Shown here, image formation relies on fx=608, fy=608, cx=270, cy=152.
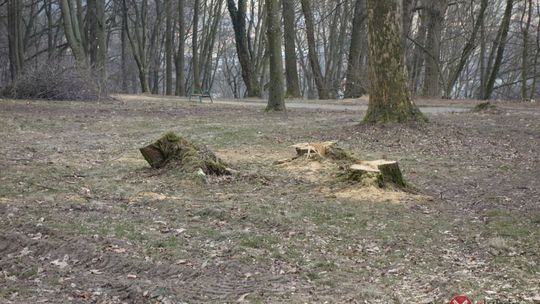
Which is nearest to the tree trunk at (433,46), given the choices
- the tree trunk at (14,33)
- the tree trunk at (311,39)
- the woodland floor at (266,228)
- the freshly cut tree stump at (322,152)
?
the tree trunk at (311,39)

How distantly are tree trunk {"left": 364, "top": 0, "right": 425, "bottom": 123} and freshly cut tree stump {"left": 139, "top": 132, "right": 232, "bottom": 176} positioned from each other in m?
4.63

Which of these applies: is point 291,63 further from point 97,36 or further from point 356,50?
point 97,36

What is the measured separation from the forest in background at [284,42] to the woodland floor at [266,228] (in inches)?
364

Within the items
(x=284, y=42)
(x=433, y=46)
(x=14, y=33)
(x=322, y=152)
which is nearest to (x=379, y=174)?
(x=322, y=152)

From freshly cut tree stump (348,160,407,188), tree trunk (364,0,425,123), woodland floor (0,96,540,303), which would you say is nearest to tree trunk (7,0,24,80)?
woodland floor (0,96,540,303)

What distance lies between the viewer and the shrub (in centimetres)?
1923

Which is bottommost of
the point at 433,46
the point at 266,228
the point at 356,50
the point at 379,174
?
the point at 266,228

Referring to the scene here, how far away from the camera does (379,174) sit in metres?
7.50

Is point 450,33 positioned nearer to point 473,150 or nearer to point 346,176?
point 473,150

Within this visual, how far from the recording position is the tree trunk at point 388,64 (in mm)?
11664

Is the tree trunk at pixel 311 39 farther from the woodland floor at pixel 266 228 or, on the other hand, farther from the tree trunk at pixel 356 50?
the woodland floor at pixel 266 228

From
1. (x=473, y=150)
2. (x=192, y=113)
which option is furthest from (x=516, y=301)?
(x=192, y=113)

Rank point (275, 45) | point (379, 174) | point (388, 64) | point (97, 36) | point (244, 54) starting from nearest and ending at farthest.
→ point (379, 174), point (388, 64), point (275, 45), point (244, 54), point (97, 36)

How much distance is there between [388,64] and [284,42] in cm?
1370
